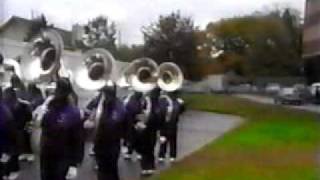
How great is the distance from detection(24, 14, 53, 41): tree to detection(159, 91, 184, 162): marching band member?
0.71 m

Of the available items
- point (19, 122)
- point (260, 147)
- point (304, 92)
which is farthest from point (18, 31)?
point (304, 92)

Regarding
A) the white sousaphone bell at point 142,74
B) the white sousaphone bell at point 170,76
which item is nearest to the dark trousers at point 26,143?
the white sousaphone bell at point 142,74

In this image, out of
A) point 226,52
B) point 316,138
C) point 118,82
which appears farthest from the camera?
point 118,82

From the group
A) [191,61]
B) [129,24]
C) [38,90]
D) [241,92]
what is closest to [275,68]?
[241,92]

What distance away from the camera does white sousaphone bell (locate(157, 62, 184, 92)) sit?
3.15 meters

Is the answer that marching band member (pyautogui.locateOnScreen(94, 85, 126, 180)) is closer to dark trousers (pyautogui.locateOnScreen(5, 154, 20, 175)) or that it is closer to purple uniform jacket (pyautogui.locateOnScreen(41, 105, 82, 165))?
purple uniform jacket (pyautogui.locateOnScreen(41, 105, 82, 165))

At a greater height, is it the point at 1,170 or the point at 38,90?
the point at 38,90

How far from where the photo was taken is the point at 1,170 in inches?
140

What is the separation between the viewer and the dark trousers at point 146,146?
3467 mm

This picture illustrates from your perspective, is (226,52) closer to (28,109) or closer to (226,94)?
(226,94)

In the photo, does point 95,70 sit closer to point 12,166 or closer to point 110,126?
point 110,126

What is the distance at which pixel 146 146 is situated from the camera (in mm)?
3521

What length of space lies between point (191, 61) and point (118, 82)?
42cm

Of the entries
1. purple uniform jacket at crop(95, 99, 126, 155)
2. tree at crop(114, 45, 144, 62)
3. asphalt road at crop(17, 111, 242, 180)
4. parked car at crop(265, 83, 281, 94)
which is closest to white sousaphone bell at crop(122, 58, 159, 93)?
tree at crop(114, 45, 144, 62)
